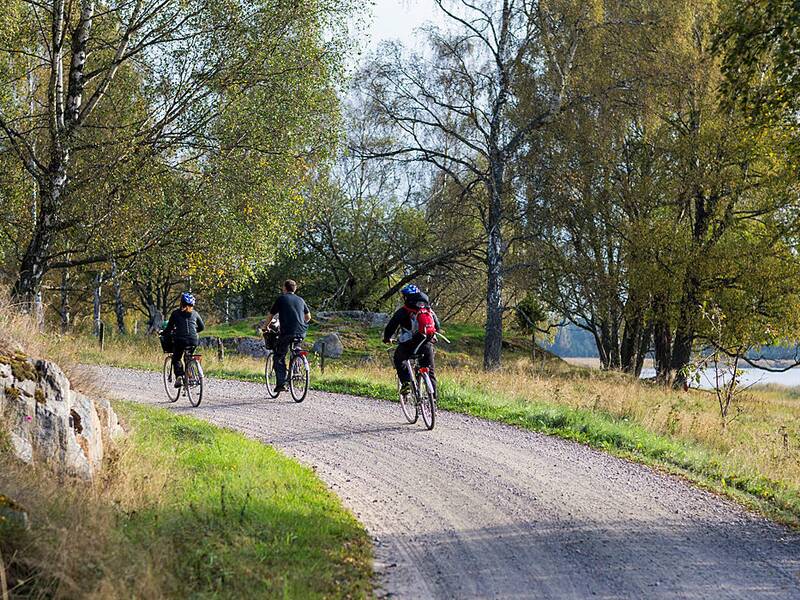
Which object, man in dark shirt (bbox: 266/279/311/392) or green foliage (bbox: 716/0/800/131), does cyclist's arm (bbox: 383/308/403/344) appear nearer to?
man in dark shirt (bbox: 266/279/311/392)

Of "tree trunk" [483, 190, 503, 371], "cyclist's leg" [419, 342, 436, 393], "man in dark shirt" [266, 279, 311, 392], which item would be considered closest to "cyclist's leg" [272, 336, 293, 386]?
"man in dark shirt" [266, 279, 311, 392]

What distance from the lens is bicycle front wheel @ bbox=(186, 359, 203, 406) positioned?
47.9ft

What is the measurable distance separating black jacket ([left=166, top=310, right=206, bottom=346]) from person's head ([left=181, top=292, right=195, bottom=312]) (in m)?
0.10

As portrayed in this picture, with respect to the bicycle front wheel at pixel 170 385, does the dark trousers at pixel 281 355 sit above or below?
above

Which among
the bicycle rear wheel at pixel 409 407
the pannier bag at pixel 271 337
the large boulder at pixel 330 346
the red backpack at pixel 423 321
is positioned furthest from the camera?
the large boulder at pixel 330 346

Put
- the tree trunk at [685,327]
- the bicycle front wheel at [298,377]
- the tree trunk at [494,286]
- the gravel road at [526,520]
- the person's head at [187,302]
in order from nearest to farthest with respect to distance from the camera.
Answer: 1. the gravel road at [526,520]
2. the person's head at [187,302]
3. the bicycle front wheel at [298,377]
4. the tree trunk at [494,286]
5. the tree trunk at [685,327]

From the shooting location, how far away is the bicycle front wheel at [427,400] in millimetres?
12281

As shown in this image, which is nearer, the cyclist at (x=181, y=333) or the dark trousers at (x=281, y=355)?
the cyclist at (x=181, y=333)

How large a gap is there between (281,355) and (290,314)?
0.81m

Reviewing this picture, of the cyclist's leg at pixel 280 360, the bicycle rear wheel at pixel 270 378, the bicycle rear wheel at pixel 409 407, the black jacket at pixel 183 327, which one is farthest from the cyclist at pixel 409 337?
the black jacket at pixel 183 327

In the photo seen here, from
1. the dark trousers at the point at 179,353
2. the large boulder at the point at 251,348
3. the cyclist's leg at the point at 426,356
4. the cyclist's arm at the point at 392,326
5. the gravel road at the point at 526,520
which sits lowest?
the gravel road at the point at 526,520

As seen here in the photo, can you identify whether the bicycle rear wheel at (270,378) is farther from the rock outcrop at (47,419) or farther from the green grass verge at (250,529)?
the rock outcrop at (47,419)

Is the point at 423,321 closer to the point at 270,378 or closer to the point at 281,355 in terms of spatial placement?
the point at 281,355

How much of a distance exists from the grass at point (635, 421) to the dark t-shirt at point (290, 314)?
2452mm
